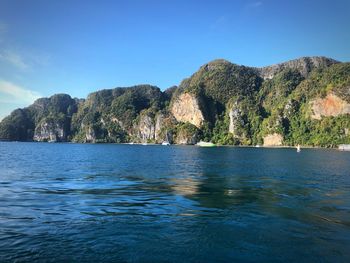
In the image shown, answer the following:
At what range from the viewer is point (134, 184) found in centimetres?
3988

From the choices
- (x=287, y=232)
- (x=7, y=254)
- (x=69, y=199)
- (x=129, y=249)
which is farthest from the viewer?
(x=69, y=199)

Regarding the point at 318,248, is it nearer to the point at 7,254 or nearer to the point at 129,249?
the point at 129,249

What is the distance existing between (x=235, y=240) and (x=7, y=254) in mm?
10582

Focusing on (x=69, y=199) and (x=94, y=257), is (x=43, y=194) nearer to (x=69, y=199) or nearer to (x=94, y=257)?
(x=69, y=199)

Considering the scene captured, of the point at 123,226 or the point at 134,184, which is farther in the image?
the point at 134,184

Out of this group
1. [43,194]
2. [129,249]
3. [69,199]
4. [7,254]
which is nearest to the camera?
[7,254]

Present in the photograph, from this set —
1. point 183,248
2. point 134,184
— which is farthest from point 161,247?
point 134,184

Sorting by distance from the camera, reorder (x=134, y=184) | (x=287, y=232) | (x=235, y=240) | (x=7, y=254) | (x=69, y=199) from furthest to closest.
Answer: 1. (x=134, y=184)
2. (x=69, y=199)
3. (x=287, y=232)
4. (x=235, y=240)
5. (x=7, y=254)

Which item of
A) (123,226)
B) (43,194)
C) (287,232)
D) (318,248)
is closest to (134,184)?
(43,194)

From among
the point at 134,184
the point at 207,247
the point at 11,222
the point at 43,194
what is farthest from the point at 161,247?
the point at 134,184

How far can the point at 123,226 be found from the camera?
20078 millimetres

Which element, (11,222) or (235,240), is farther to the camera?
(11,222)

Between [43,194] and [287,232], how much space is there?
21.3m

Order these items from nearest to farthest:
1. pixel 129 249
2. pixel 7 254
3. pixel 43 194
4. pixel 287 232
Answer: pixel 7 254 < pixel 129 249 < pixel 287 232 < pixel 43 194
